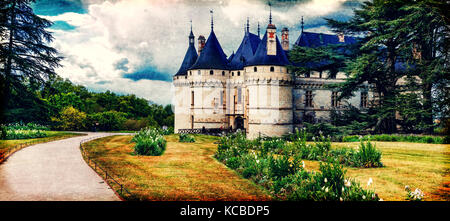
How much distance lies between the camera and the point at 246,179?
6.65 m

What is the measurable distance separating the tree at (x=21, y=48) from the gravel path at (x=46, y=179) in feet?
3.79

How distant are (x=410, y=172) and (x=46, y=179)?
760 centimetres

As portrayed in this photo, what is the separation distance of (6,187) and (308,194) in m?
5.57

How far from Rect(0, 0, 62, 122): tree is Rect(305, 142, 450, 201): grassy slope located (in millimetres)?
6805

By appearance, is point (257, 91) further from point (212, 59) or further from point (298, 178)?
point (298, 178)

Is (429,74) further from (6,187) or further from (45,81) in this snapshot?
(6,187)

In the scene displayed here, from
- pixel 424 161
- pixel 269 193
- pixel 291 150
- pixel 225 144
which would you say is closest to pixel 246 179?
pixel 269 193

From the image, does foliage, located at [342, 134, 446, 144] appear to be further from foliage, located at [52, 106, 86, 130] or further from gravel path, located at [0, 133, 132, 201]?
foliage, located at [52, 106, 86, 130]

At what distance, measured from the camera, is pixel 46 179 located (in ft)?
18.0

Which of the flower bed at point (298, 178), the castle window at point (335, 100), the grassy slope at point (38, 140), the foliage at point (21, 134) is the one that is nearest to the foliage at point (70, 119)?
the grassy slope at point (38, 140)

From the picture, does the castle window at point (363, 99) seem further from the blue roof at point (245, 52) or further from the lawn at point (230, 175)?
the blue roof at point (245, 52)

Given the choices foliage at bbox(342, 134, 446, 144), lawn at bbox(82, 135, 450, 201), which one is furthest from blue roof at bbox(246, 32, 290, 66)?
lawn at bbox(82, 135, 450, 201)

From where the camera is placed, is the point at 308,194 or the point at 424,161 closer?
the point at 308,194
